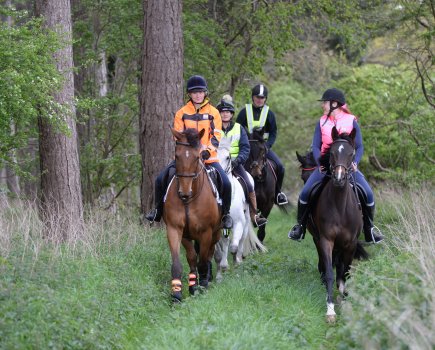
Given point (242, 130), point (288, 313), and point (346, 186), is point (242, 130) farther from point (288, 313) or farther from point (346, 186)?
point (288, 313)

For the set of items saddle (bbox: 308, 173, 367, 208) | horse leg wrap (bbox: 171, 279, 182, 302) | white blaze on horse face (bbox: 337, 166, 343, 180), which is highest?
white blaze on horse face (bbox: 337, 166, 343, 180)

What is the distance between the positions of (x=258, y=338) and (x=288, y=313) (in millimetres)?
1691

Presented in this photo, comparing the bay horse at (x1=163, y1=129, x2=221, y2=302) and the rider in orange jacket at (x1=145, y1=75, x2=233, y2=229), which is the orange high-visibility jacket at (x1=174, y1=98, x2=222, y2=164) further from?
the bay horse at (x1=163, y1=129, x2=221, y2=302)

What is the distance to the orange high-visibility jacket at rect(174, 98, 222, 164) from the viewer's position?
12.5 m

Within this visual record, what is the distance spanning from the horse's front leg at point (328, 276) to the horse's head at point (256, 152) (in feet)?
15.6

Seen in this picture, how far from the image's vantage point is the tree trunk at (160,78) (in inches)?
594

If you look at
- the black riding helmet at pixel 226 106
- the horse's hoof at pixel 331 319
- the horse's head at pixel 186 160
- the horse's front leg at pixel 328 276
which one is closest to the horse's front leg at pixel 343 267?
the horse's front leg at pixel 328 276

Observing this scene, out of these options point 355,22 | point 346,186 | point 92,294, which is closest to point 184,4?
point 355,22

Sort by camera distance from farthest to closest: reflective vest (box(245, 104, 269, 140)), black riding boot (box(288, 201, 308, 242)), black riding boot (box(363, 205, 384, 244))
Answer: reflective vest (box(245, 104, 269, 140)) < black riding boot (box(363, 205, 384, 244)) < black riding boot (box(288, 201, 308, 242))

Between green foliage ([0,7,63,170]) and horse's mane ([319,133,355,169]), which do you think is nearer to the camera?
horse's mane ([319,133,355,169])

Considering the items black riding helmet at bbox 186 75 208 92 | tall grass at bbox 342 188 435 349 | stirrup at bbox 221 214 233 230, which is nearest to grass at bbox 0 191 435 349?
tall grass at bbox 342 188 435 349

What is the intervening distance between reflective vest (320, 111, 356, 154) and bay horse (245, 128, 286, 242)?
4045 mm

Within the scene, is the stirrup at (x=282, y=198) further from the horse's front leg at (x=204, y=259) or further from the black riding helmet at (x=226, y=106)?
the horse's front leg at (x=204, y=259)

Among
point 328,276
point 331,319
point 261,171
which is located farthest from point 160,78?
point 331,319
